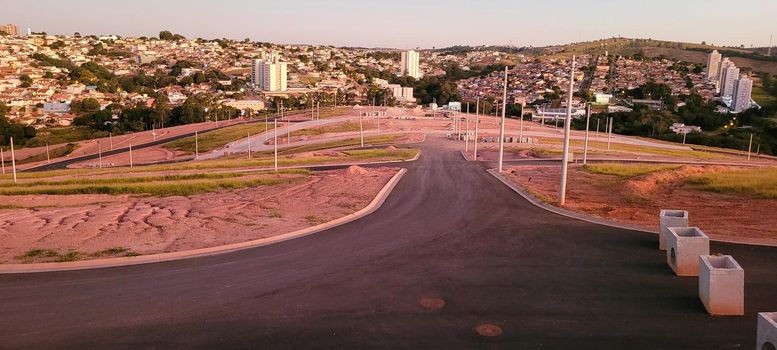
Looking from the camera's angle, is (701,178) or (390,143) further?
(390,143)

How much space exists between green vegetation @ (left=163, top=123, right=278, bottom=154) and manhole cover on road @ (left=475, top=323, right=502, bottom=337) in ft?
230

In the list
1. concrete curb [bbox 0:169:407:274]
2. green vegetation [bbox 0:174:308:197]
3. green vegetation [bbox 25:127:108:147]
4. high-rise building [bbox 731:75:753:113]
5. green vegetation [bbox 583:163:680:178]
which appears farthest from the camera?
high-rise building [bbox 731:75:753:113]

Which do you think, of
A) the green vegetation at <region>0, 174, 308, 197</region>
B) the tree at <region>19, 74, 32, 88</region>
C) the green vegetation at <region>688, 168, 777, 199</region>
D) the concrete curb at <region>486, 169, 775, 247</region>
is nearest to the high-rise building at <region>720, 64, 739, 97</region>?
the green vegetation at <region>688, 168, 777, 199</region>

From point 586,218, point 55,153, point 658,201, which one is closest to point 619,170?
point 658,201

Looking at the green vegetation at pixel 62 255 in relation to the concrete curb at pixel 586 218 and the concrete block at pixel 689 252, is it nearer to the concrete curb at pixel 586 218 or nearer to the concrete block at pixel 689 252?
the concrete block at pixel 689 252

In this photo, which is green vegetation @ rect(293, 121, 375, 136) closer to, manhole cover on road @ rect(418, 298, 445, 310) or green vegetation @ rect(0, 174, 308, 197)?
green vegetation @ rect(0, 174, 308, 197)

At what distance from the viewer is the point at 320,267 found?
14.9m

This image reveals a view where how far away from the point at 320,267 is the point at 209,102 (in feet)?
393

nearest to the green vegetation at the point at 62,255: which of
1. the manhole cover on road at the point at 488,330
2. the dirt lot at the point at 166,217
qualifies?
the dirt lot at the point at 166,217

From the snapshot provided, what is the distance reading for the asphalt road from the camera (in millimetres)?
10594

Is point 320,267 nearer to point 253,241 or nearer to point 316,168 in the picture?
point 253,241

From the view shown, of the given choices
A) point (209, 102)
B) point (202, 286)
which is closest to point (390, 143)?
point (202, 286)

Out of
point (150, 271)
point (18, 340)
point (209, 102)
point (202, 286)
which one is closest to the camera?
point (18, 340)

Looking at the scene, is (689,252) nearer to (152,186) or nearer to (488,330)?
(488,330)
